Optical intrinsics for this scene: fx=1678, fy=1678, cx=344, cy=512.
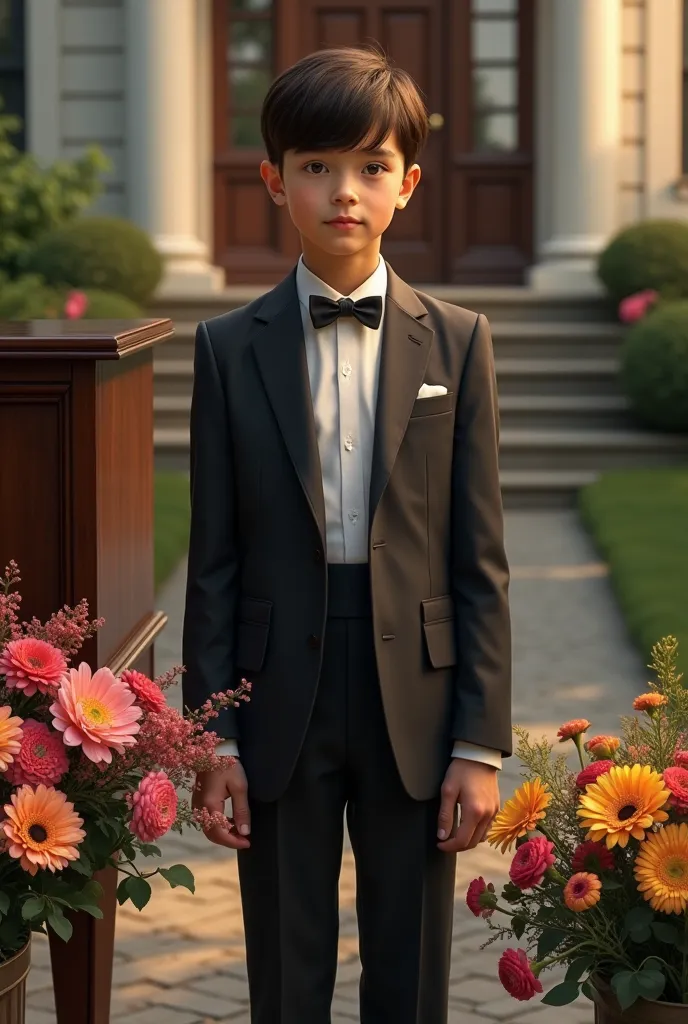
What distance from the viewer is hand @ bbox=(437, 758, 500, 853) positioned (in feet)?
8.59

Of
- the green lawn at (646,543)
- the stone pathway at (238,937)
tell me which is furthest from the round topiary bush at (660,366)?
the stone pathway at (238,937)

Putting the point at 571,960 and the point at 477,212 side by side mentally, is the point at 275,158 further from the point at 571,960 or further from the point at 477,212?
the point at 477,212

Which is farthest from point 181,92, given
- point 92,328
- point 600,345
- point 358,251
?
point 358,251

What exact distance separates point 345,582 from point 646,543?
256 inches

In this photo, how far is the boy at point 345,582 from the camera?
2.59 meters

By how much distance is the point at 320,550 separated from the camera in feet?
8.47

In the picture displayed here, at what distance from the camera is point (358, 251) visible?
2.62m

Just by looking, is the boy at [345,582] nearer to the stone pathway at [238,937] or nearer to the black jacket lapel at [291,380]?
the black jacket lapel at [291,380]

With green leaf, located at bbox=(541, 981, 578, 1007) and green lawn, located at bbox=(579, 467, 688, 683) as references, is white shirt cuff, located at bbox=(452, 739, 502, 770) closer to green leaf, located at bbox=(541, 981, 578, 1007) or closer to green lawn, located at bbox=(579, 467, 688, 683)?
green leaf, located at bbox=(541, 981, 578, 1007)

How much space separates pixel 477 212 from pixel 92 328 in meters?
10.7

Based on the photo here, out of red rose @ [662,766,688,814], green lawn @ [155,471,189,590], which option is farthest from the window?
red rose @ [662,766,688,814]

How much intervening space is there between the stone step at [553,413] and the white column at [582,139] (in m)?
1.46

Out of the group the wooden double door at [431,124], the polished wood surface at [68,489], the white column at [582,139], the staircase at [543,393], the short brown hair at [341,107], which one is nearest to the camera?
the short brown hair at [341,107]

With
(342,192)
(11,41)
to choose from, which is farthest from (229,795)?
(11,41)
